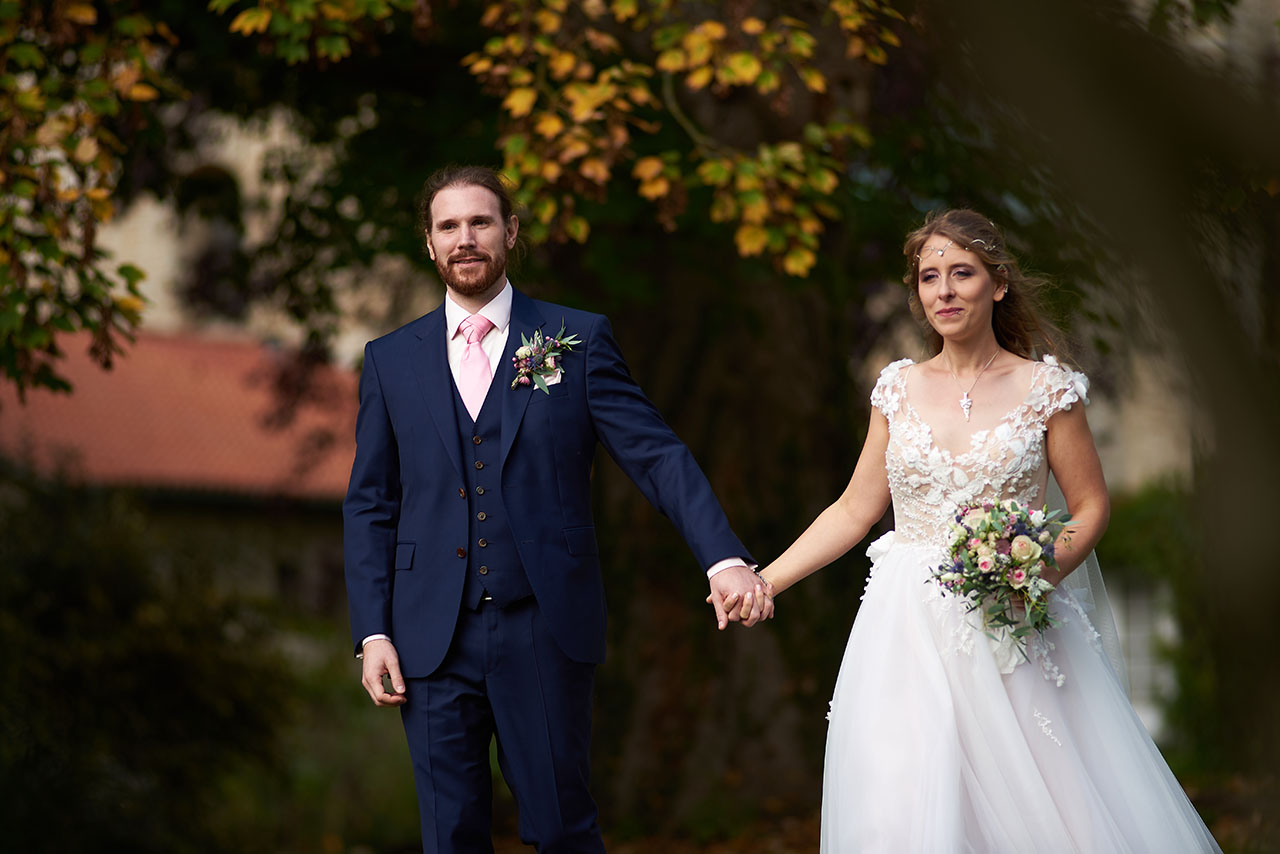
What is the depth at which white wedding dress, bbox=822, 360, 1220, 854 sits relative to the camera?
4.20 m

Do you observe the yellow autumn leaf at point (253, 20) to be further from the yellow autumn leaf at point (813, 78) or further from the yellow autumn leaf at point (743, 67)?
the yellow autumn leaf at point (813, 78)

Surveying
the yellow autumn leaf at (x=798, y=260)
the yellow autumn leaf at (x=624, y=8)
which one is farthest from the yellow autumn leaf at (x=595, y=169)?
the yellow autumn leaf at (x=798, y=260)

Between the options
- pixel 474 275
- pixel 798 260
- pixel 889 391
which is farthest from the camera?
pixel 798 260

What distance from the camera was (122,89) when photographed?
7.09 meters

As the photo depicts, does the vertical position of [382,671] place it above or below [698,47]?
below

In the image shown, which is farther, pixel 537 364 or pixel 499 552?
pixel 537 364

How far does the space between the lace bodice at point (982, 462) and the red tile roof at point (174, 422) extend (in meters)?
15.3

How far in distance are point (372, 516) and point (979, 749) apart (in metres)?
1.97

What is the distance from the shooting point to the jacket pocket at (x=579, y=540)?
442 centimetres

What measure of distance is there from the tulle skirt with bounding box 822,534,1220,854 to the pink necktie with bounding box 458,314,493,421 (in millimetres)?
1435

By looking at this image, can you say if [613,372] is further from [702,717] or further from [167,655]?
[167,655]

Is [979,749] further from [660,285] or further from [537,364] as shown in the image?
[660,285]

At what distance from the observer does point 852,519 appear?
191 inches

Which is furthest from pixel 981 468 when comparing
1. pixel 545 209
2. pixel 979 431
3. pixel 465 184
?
pixel 545 209
